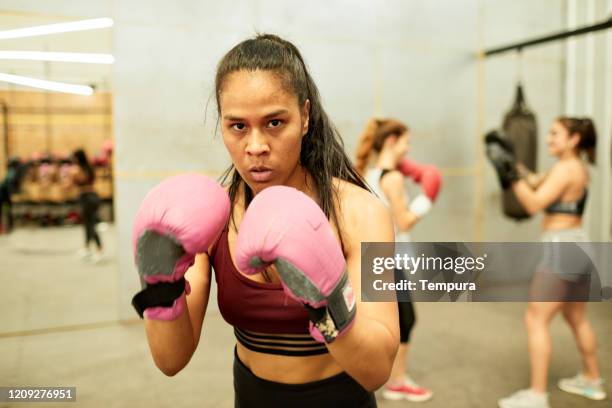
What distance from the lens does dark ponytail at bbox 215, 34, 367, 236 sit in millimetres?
856

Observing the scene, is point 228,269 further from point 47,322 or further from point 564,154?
point 47,322

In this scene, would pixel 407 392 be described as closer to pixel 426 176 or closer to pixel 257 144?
pixel 426 176

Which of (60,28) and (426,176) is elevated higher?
(60,28)

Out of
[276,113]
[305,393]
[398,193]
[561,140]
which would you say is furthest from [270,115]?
[561,140]

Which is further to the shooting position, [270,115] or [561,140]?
[561,140]

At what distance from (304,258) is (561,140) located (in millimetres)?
1921

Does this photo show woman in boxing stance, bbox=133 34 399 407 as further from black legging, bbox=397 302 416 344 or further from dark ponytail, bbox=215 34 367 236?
black legging, bbox=397 302 416 344

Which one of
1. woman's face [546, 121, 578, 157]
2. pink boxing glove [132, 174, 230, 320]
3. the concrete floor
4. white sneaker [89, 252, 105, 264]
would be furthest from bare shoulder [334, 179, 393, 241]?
white sneaker [89, 252, 105, 264]

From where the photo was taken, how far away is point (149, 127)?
9.99ft

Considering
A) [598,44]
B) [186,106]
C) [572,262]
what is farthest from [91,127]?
[598,44]

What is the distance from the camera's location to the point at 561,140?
2.23m

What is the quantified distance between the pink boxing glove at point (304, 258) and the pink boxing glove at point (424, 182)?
162 centimetres

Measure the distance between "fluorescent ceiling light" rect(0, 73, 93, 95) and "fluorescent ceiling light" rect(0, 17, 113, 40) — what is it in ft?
0.76

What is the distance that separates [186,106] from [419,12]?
1.85 m
